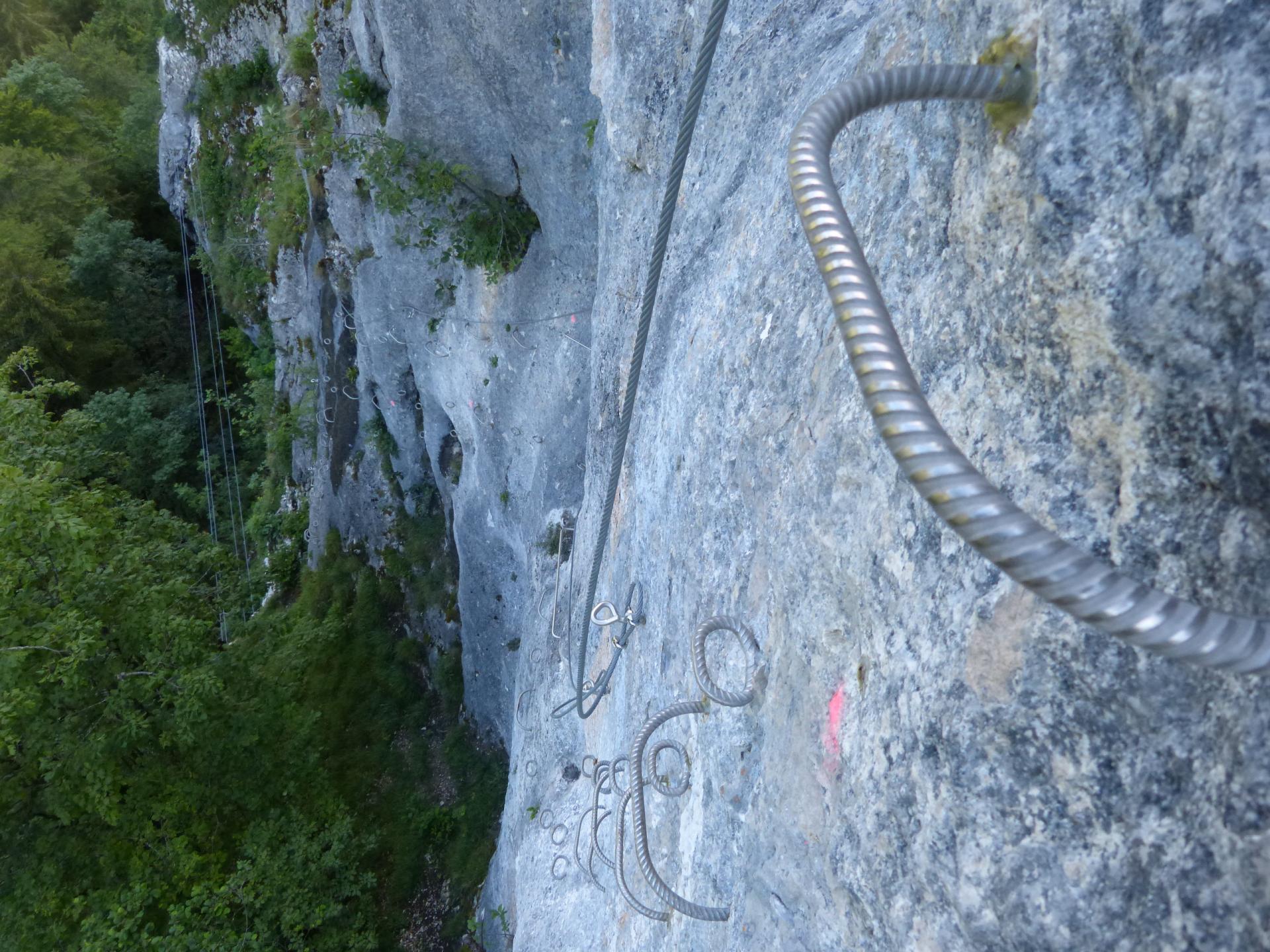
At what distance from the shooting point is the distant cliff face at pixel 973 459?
42.2 inches

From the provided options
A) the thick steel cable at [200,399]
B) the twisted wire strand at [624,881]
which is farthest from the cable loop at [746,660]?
the thick steel cable at [200,399]

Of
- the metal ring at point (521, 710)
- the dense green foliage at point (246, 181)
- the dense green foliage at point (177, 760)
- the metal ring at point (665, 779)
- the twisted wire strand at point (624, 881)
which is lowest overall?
the dense green foliage at point (177, 760)

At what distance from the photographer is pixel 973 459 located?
1.50 m

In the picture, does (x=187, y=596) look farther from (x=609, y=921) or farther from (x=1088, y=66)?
(x=1088, y=66)

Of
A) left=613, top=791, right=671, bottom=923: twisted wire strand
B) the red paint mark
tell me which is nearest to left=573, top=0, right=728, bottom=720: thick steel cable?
left=613, top=791, right=671, bottom=923: twisted wire strand

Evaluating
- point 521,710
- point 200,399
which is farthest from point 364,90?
point 200,399

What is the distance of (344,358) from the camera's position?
11.6 m

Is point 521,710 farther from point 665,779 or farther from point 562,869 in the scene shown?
point 665,779

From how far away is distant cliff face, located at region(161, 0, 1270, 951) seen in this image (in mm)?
1071

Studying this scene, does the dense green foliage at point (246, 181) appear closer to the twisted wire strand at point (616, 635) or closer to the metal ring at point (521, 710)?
the metal ring at point (521, 710)

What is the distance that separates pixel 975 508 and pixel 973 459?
786 millimetres

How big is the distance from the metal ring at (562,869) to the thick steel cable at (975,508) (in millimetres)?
5102

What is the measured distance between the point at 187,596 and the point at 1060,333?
1041 centimetres

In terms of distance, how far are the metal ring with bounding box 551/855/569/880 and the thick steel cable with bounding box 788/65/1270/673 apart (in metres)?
5.10
